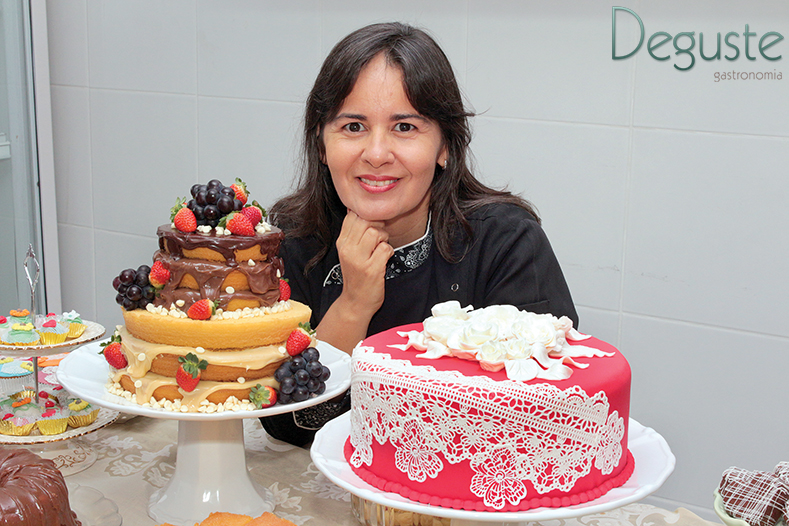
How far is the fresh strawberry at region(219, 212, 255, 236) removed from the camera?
→ 1307 mm

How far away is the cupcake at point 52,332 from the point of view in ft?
5.23

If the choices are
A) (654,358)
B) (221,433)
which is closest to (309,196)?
(221,433)

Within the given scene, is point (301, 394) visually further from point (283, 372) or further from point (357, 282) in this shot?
point (357, 282)

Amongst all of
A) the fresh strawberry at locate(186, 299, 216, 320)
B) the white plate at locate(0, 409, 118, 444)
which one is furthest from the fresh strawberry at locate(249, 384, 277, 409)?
the white plate at locate(0, 409, 118, 444)

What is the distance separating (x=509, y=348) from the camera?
106cm

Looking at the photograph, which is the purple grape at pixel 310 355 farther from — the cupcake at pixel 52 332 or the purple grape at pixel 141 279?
the cupcake at pixel 52 332

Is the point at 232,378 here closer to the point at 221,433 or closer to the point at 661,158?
the point at 221,433

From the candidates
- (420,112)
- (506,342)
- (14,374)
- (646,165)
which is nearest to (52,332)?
(14,374)

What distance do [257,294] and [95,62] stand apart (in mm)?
2546

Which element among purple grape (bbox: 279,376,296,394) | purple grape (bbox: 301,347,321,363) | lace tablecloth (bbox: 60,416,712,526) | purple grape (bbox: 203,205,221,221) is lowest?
lace tablecloth (bbox: 60,416,712,526)

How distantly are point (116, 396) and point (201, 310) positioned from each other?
209 mm

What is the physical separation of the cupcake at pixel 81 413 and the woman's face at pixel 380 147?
2.26 feet

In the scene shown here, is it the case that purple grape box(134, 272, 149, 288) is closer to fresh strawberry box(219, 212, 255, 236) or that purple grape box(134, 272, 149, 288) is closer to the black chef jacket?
fresh strawberry box(219, 212, 255, 236)

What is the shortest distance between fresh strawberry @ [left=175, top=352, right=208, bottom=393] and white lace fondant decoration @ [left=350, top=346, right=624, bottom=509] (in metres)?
0.35
